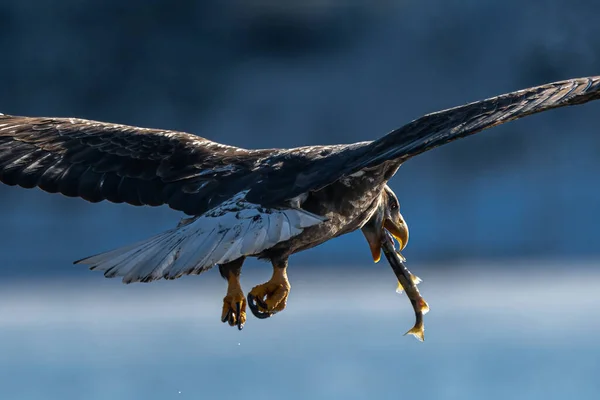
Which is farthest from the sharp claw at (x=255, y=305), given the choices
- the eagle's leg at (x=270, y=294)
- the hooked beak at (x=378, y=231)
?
the hooked beak at (x=378, y=231)

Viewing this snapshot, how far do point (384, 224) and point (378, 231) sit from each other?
0.06m

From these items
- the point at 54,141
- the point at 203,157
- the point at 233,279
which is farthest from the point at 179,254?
the point at 54,141

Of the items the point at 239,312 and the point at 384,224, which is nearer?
the point at 239,312

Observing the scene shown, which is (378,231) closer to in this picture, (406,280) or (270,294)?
(406,280)

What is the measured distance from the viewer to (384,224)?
4773 millimetres

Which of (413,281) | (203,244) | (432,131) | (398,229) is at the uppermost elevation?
(432,131)

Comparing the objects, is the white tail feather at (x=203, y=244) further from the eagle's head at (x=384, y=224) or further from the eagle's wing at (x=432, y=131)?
the eagle's head at (x=384, y=224)

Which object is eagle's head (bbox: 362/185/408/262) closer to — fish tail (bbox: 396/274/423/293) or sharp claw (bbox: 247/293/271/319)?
fish tail (bbox: 396/274/423/293)

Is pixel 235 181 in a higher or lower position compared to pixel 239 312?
higher

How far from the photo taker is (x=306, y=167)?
402 centimetres

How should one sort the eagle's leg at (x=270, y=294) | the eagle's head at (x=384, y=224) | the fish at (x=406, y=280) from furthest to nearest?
1. the fish at (x=406, y=280)
2. the eagle's head at (x=384, y=224)
3. the eagle's leg at (x=270, y=294)

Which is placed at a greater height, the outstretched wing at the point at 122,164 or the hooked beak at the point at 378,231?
the outstretched wing at the point at 122,164

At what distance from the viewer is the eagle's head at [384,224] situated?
469 centimetres

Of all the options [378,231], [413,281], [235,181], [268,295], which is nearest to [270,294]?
[268,295]
